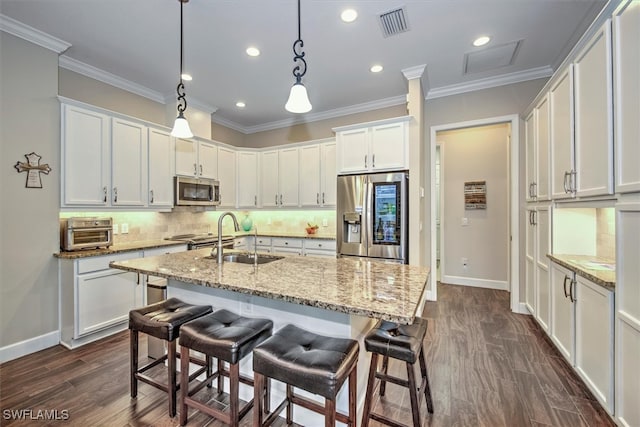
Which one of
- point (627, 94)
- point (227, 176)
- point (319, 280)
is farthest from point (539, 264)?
point (227, 176)

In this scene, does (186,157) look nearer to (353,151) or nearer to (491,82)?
(353,151)

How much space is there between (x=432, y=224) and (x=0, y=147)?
15.8 ft

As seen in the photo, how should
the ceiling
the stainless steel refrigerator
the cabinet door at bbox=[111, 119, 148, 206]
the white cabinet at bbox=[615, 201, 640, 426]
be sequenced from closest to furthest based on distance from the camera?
1. the white cabinet at bbox=[615, 201, 640, 426]
2. the ceiling
3. the cabinet door at bbox=[111, 119, 148, 206]
4. the stainless steel refrigerator

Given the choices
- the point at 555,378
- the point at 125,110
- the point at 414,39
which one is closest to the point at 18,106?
the point at 125,110

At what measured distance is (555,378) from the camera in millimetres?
2158

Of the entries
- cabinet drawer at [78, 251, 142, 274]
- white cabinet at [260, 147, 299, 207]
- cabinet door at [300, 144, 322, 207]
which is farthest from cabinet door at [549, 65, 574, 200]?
cabinet drawer at [78, 251, 142, 274]

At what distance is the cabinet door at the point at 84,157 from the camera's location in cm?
277

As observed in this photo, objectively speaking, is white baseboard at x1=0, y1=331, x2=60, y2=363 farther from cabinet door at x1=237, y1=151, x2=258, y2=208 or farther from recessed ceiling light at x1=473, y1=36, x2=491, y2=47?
recessed ceiling light at x1=473, y1=36, x2=491, y2=47

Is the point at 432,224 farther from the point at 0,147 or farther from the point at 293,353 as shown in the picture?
the point at 0,147

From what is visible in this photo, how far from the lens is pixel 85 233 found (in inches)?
113

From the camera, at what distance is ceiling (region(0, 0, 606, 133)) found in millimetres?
2273

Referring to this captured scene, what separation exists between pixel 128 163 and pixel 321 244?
2.75 meters

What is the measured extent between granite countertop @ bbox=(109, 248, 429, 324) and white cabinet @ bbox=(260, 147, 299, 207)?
8.34ft

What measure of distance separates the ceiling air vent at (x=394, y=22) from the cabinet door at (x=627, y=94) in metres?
1.40
